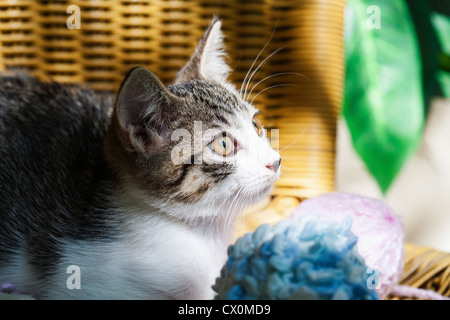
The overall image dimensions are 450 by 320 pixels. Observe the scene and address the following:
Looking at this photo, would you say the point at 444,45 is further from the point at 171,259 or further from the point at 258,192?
the point at 171,259

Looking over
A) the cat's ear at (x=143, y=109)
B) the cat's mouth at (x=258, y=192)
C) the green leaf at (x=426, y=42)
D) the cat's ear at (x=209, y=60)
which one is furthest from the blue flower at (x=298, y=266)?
the green leaf at (x=426, y=42)

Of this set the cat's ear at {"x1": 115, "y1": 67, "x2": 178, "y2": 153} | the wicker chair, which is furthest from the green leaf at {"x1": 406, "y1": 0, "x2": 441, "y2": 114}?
the cat's ear at {"x1": 115, "y1": 67, "x2": 178, "y2": 153}

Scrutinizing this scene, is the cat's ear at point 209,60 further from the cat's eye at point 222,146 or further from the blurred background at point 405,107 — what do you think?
the blurred background at point 405,107

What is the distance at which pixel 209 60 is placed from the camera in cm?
90

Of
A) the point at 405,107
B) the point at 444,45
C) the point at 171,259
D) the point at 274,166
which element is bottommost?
the point at 171,259

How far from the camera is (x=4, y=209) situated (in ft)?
2.44

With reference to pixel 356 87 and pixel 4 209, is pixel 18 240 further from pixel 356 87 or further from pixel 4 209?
pixel 356 87

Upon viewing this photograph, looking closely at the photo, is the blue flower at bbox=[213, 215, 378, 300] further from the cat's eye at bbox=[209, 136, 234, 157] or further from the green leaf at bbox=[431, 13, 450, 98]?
the green leaf at bbox=[431, 13, 450, 98]

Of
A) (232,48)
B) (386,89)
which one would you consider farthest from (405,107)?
(232,48)

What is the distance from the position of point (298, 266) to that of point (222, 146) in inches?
9.6

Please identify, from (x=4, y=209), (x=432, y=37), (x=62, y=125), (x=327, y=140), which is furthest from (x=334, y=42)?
(x=4, y=209)

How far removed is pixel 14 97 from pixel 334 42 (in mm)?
708

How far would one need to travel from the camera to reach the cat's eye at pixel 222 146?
27.0 inches

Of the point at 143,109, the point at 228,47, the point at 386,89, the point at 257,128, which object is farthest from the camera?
the point at 386,89
